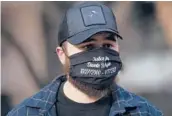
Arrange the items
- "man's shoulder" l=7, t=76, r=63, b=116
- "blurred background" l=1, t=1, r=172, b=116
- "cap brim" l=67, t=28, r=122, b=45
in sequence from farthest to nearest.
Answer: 1. "blurred background" l=1, t=1, r=172, b=116
2. "man's shoulder" l=7, t=76, r=63, b=116
3. "cap brim" l=67, t=28, r=122, b=45

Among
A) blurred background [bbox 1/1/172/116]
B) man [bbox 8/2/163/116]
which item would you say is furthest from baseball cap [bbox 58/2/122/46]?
blurred background [bbox 1/1/172/116]

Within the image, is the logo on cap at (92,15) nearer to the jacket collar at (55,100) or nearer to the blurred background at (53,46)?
the jacket collar at (55,100)

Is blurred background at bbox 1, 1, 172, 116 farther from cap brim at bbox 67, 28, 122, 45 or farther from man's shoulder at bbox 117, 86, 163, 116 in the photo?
cap brim at bbox 67, 28, 122, 45

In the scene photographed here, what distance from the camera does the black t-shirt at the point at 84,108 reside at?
2.63 m

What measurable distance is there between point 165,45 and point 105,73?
8.42 ft

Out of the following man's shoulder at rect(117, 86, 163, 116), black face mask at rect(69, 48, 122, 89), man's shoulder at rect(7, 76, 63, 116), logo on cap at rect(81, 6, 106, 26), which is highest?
logo on cap at rect(81, 6, 106, 26)

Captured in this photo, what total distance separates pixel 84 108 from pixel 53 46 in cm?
247

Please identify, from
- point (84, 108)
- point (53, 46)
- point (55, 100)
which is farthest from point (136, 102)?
point (53, 46)

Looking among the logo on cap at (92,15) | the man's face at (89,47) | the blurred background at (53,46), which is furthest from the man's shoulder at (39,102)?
the blurred background at (53,46)

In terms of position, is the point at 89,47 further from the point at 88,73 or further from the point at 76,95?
the point at 76,95

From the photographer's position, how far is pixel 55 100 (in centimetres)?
271

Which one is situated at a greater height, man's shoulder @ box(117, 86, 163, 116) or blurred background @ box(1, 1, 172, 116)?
man's shoulder @ box(117, 86, 163, 116)

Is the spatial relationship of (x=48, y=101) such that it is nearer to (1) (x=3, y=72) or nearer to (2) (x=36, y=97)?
(2) (x=36, y=97)

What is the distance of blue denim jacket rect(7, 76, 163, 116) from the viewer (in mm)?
2658
